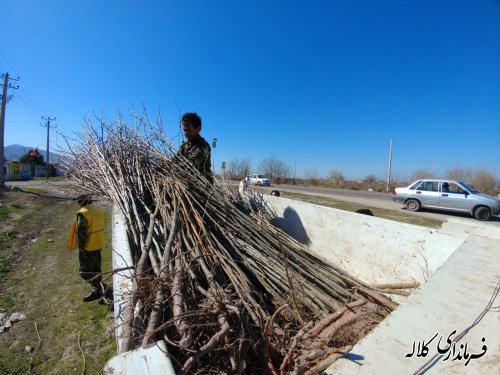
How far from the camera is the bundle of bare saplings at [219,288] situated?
130 centimetres

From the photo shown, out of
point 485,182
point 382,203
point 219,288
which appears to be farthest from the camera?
point 485,182

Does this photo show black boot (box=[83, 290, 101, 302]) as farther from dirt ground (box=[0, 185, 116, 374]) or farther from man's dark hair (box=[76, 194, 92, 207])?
man's dark hair (box=[76, 194, 92, 207])

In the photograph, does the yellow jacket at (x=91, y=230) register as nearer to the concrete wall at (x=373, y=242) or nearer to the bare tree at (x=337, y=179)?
the concrete wall at (x=373, y=242)

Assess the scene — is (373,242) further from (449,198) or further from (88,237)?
(449,198)

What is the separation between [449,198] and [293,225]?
36.2 ft

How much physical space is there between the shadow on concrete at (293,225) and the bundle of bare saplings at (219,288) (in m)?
1.14

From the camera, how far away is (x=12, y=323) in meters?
3.10

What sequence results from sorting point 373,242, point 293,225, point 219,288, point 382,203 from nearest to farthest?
point 219,288, point 373,242, point 293,225, point 382,203

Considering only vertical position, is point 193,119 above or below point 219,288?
above

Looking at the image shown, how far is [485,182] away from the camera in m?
25.8

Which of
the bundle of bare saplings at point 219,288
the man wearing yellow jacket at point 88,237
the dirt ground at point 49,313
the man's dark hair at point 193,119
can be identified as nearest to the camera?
the bundle of bare saplings at point 219,288

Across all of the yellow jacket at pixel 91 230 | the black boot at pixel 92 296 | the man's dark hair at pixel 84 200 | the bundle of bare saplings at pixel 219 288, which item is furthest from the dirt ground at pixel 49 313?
the man's dark hair at pixel 84 200

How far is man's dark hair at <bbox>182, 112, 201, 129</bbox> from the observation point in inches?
139

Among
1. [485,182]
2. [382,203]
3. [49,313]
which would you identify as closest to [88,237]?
[49,313]
